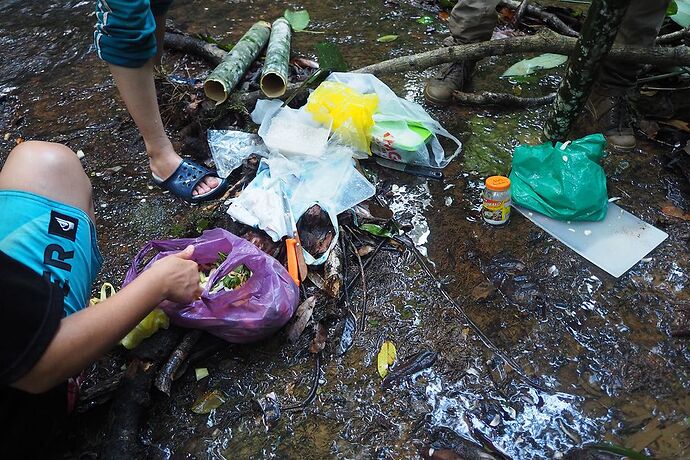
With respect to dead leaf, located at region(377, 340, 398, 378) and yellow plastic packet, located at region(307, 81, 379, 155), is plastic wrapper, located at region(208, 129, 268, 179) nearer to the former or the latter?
yellow plastic packet, located at region(307, 81, 379, 155)

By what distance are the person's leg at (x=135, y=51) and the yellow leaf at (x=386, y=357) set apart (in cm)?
149

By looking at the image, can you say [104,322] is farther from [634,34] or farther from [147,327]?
[634,34]

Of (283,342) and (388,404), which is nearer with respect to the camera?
(388,404)

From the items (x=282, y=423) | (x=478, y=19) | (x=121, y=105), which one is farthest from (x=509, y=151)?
(x=121, y=105)

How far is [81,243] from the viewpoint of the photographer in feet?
5.56

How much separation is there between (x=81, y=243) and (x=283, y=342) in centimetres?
80

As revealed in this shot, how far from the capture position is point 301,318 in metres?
2.07

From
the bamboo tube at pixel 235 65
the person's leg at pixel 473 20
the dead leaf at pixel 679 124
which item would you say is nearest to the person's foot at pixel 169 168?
the bamboo tube at pixel 235 65

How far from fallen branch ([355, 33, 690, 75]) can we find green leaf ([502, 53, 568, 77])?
34 centimetres

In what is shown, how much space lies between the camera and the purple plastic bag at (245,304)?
1.86m

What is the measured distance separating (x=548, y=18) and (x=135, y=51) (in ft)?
10.4

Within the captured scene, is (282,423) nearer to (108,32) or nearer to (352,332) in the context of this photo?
(352,332)

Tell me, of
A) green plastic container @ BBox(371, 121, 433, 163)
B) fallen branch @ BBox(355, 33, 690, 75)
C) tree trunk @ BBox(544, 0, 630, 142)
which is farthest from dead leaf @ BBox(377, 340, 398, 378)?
fallen branch @ BBox(355, 33, 690, 75)

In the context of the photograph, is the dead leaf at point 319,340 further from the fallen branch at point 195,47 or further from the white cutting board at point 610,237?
the fallen branch at point 195,47
